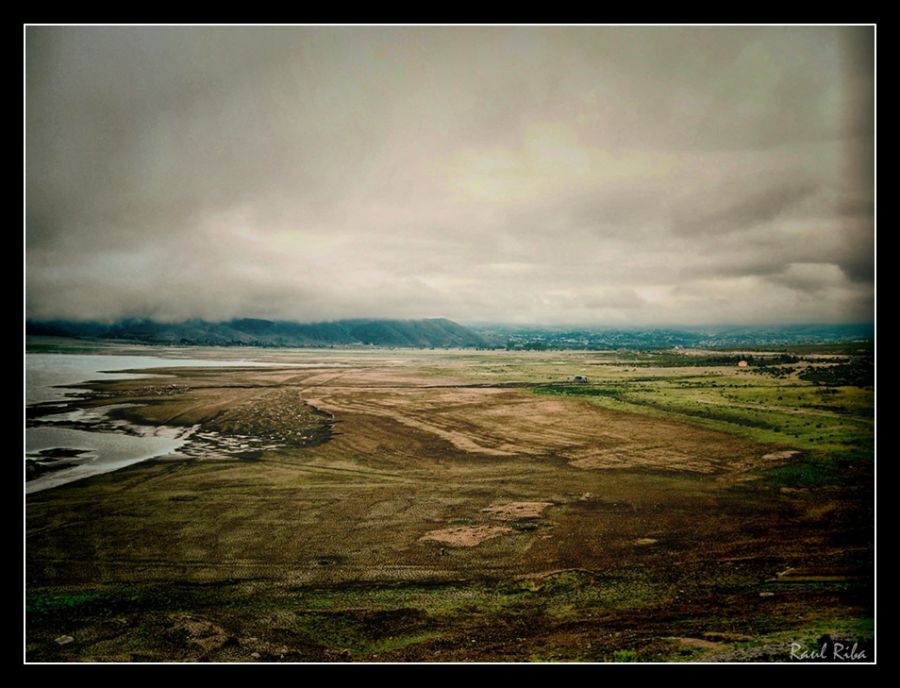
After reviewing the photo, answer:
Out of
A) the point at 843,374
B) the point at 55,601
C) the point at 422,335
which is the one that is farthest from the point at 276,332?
the point at 843,374

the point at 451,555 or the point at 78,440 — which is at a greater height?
the point at 78,440

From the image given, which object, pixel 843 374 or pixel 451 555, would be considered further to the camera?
pixel 843 374

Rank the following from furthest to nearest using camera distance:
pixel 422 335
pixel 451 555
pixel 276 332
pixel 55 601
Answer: pixel 276 332, pixel 422 335, pixel 451 555, pixel 55 601

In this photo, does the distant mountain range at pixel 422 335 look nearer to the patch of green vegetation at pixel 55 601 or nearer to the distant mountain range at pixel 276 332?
the distant mountain range at pixel 276 332

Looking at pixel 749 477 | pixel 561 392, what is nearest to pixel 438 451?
pixel 749 477

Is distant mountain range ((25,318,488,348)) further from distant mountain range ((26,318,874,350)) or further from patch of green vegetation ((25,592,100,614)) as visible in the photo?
patch of green vegetation ((25,592,100,614))

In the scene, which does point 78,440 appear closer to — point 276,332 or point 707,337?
point 707,337

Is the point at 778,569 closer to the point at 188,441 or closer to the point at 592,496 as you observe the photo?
the point at 592,496

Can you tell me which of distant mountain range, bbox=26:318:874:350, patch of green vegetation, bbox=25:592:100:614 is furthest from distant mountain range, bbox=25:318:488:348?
patch of green vegetation, bbox=25:592:100:614
